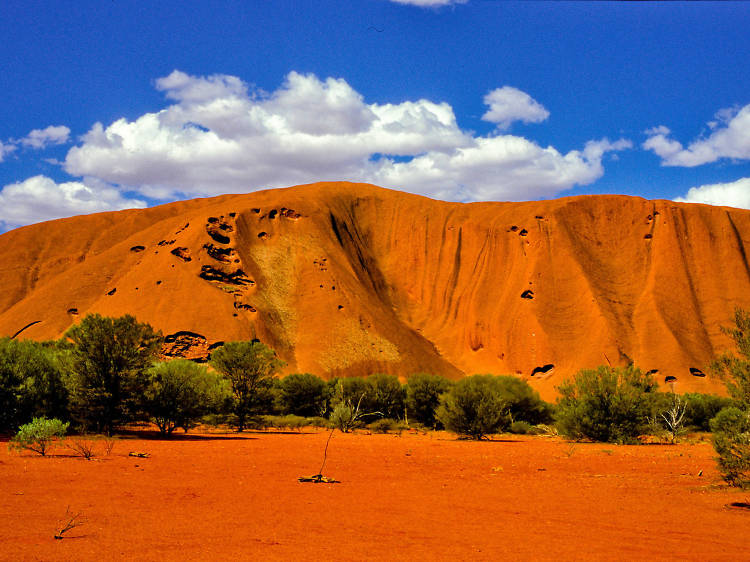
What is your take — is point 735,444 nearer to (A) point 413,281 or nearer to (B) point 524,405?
(B) point 524,405

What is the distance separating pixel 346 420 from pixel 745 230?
6341 cm

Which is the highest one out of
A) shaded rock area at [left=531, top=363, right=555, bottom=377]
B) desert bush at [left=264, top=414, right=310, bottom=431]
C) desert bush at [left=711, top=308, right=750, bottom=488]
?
desert bush at [left=711, top=308, right=750, bottom=488]

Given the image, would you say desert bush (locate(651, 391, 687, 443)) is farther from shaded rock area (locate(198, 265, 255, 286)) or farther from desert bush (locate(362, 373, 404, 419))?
shaded rock area (locate(198, 265, 255, 286))

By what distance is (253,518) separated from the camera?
895cm

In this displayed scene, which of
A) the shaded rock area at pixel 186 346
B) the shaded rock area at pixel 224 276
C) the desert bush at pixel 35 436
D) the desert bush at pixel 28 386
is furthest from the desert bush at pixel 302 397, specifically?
the desert bush at pixel 35 436

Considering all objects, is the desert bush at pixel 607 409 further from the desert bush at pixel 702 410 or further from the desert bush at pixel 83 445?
the desert bush at pixel 83 445

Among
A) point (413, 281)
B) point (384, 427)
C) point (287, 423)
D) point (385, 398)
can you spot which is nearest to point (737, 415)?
point (384, 427)

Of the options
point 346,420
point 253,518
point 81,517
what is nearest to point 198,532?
point 253,518

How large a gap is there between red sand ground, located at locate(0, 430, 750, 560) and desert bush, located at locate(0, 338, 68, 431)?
6383 mm

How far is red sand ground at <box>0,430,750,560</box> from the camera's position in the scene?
720 cm

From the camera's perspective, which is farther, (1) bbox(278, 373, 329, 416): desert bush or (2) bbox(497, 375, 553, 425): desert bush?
(1) bbox(278, 373, 329, 416): desert bush

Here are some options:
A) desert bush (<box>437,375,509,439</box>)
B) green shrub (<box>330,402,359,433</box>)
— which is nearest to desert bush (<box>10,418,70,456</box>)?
desert bush (<box>437,375,509,439</box>)

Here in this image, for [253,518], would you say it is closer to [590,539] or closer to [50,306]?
[590,539]

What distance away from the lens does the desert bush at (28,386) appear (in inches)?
843
